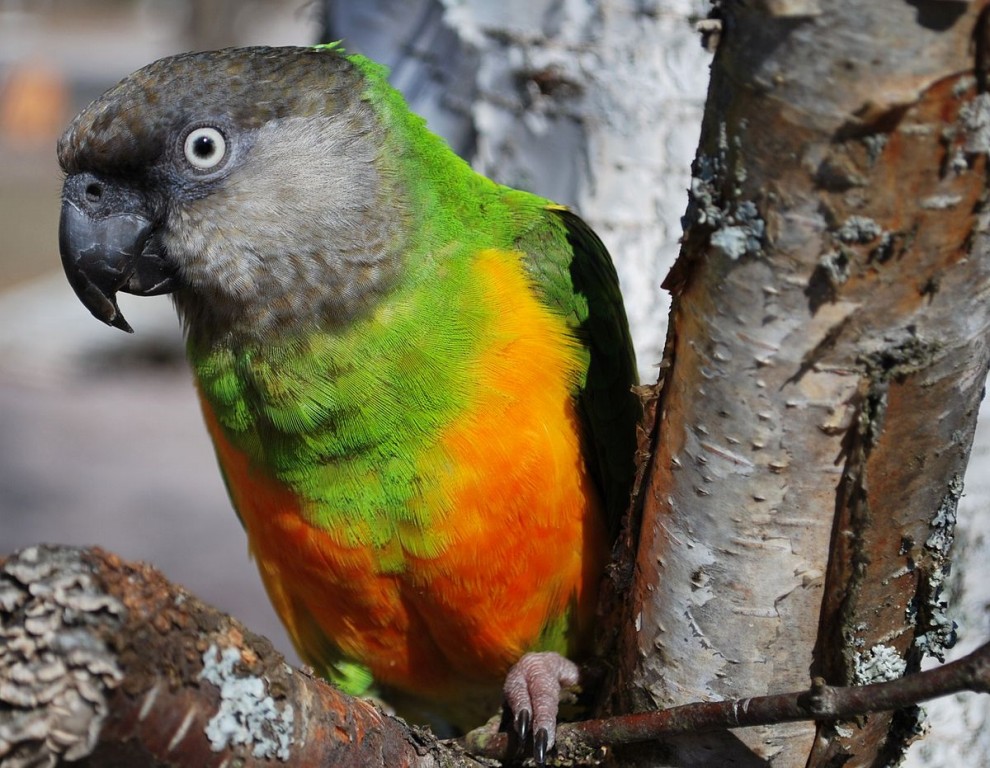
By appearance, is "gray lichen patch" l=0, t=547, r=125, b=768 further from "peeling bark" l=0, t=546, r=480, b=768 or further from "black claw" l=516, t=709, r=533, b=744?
"black claw" l=516, t=709, r=533, b=744

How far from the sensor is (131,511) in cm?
953

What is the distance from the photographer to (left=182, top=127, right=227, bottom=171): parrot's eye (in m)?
2.58

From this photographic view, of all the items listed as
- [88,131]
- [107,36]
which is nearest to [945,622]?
[88,131]

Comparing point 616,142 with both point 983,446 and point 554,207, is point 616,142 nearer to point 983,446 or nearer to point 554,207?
point 554,207

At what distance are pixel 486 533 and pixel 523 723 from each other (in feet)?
1.51

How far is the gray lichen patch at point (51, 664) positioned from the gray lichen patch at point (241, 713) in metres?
0.19

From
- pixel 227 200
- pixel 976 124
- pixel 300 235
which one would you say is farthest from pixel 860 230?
pixel 227 200

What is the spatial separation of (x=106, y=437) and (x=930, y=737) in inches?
369

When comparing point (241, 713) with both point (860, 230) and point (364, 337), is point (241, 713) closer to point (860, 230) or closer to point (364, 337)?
point (364, 337)

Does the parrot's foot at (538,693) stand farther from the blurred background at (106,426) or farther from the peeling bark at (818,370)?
the blurred background at (106,426)

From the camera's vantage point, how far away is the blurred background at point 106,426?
8.92 m

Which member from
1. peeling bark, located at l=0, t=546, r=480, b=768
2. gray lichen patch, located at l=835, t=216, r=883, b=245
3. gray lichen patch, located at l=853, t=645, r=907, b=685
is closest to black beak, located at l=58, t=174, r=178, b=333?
peeling bark, located at l=0, t=546, r=480, b=768

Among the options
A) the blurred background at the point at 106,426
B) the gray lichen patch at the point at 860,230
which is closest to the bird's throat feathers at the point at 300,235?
the gray lichen patch at the point at 860,230

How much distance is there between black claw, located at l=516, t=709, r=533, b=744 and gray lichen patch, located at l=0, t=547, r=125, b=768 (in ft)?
3.96
